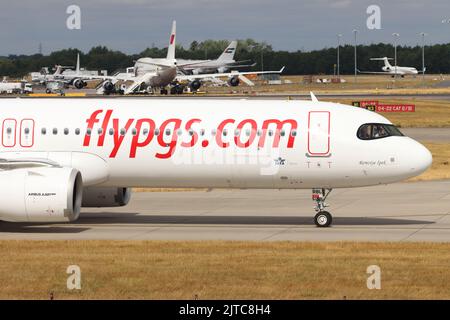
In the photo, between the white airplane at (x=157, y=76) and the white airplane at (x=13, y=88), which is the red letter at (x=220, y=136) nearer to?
the white airplane at (x=157, y=76)

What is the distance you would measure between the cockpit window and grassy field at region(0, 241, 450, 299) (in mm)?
4311

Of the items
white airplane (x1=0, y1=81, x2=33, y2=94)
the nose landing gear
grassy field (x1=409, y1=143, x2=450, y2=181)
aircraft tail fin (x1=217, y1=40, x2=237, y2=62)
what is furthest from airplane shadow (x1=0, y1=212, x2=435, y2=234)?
aircraft tail fin (x1=217, y1=40, x2=237, y2=62)

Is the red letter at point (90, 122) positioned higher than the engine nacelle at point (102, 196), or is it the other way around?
Answer: the red letter at point (90, 122)

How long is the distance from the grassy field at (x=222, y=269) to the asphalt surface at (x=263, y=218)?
2.28m

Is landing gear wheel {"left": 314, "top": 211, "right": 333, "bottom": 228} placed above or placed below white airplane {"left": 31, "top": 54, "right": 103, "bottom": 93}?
below

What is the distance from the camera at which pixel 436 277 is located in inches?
815

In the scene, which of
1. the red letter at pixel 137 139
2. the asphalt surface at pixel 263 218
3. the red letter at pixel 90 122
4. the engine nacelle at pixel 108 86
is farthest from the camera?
the engine nacelle at pixel 108 86

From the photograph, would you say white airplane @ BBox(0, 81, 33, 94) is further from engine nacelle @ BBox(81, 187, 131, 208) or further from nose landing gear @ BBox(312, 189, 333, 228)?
nose landing gear @ BBox(312, 189, 333, 228)

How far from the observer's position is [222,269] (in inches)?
849

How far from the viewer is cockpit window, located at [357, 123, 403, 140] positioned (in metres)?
29.2

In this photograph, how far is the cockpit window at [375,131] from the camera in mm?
29172

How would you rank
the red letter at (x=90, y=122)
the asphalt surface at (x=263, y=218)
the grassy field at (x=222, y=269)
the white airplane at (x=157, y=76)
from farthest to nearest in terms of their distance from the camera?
1. the white airplane at (x=157, y=76)
2. the red letter at (x=90, y=122)
3. the asphalt surface at (x=263, y=218)
4. the grassy field at (x=222, y=269)

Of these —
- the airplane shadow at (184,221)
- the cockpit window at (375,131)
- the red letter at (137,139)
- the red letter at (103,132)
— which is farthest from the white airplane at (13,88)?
the cockpit window at (375,131)

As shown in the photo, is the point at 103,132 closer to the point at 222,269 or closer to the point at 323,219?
the point at 323,219
